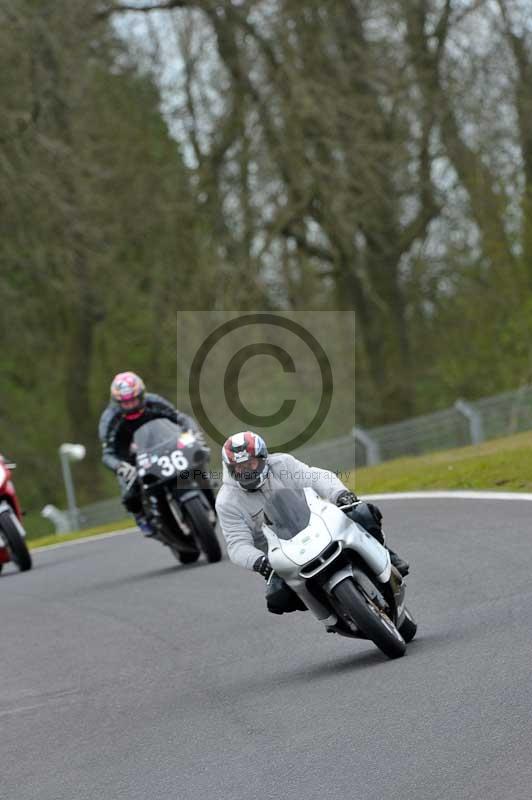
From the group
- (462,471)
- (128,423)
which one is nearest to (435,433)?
(462,471)

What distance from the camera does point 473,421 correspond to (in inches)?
982

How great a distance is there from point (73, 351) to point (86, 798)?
30317 mm

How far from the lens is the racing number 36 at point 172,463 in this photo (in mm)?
15086

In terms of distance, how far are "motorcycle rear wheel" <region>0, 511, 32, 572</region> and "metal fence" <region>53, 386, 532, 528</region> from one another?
8.83m

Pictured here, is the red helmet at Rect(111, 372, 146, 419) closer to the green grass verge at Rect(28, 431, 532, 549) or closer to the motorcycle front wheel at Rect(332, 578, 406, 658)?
the green grass verge at Rect(28, 431, 532, 549)

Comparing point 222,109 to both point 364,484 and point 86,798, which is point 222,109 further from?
point 86,798

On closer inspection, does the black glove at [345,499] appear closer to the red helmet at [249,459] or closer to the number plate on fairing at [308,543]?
the number plate on fairing at [308,543]

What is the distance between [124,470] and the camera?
15500mm

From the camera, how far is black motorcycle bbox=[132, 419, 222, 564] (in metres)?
15.0

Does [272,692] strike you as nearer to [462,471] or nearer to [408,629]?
[408,629]

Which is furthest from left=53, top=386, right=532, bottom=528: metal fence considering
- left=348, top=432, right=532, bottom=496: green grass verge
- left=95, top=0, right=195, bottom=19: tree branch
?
left=95, top=0, right=195, bottom=19: tree branch
